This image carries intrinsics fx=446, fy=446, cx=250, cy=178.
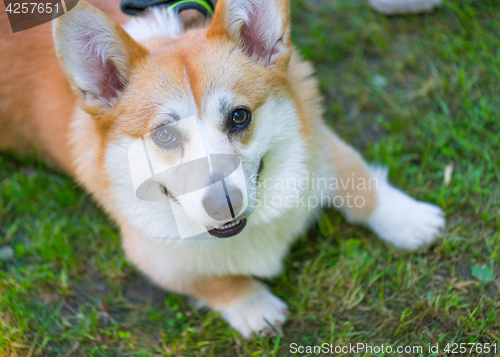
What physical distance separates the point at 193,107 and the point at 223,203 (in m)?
0.47

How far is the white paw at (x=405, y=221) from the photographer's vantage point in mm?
2662

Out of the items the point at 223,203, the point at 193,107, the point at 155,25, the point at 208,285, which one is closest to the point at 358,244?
the point at 208,285

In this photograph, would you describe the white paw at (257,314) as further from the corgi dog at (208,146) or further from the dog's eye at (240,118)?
the dog's eye at (240,118)

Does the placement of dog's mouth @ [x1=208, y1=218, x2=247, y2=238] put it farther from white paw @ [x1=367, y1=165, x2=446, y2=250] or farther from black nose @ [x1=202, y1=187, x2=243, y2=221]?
white paw @ [x1=367, y1=165, x2=446, y2=250]

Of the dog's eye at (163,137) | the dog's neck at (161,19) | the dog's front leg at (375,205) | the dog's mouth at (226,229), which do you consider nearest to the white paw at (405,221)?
the dog's front leg at (375,205)

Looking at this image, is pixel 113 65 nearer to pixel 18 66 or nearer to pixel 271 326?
pixel 18 66

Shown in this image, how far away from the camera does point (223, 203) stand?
1.93 m

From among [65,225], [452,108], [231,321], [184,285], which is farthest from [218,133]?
[452,108]

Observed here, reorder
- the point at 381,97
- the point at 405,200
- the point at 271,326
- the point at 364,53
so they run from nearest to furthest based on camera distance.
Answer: the point at 271,326 → the point at 405,200 → the point at 381,97 → the point at 364,53

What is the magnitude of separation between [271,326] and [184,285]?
551mm

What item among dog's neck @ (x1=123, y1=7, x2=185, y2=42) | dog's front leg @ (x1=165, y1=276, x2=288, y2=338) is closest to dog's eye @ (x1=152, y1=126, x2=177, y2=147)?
dog's neck @ (x1=123, y1=7, x2=185, y2=42)

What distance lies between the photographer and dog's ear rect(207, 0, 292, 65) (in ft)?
6.90

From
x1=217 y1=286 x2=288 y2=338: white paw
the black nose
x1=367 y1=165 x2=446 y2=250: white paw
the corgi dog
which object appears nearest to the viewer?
the black nose

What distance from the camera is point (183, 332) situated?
261 cm
